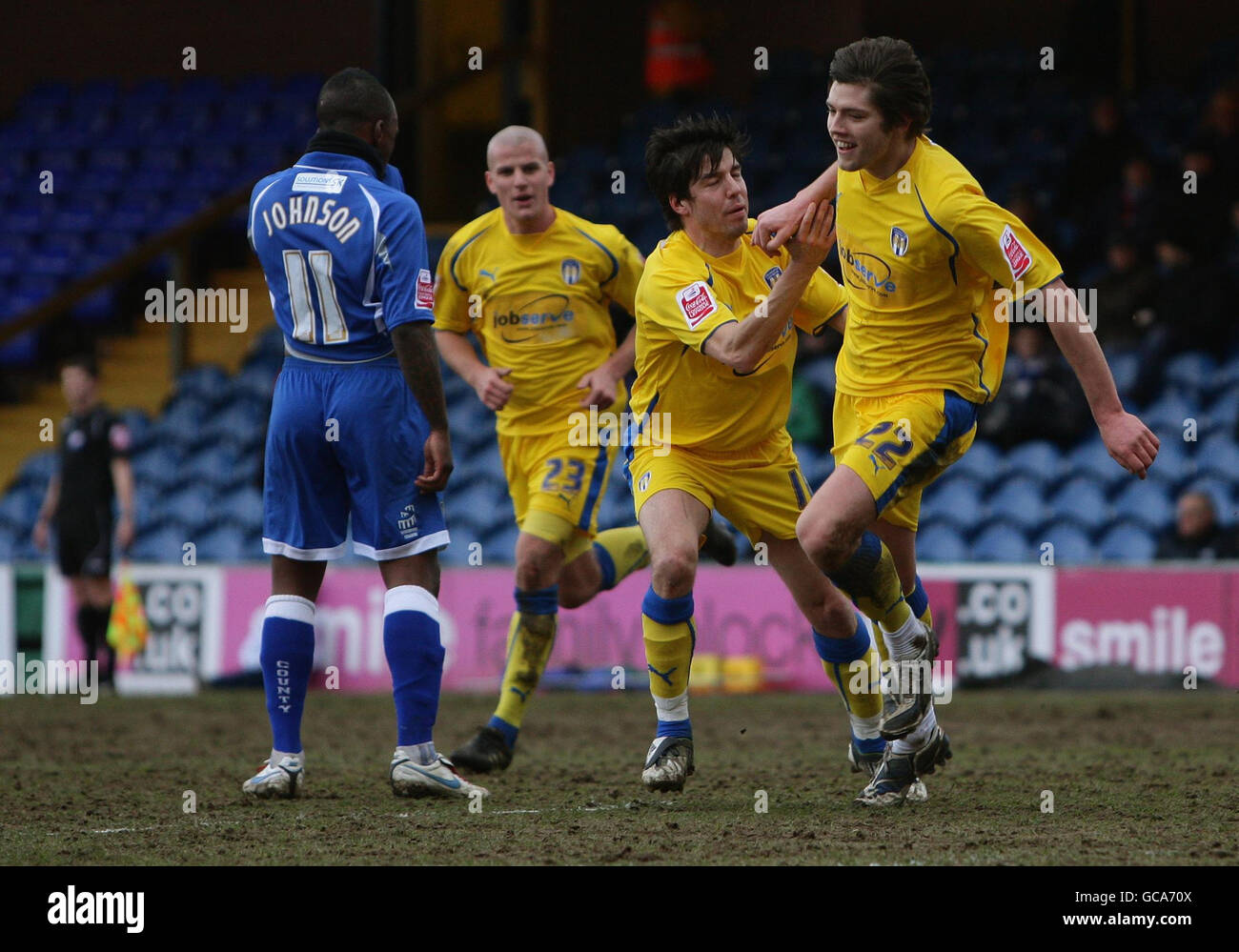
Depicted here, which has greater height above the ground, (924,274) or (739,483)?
(924,274)

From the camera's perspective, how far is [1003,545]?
1206cm

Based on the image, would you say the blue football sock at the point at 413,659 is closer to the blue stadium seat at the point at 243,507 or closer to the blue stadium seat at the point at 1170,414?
the blue stadium seat at the point at 1170,414

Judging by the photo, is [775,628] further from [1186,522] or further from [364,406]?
[364,406]

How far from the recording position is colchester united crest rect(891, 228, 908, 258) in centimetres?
532

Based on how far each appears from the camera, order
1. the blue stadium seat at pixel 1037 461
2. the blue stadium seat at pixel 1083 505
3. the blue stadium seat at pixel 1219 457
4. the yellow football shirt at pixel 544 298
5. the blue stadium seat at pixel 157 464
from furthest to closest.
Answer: the blue stadium seat at pixel 157 464
the blue stadium seat at pixel 1037 461
the blue stadium seat at pixel 1083 505
the blue stadium seat at pixel 1219 457
the yellow football shirt at pixel 544 298

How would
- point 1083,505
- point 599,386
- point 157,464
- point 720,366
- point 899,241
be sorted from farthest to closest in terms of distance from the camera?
point 157,464
point 1083,505
point 599,386
point 720,366
point 899,241

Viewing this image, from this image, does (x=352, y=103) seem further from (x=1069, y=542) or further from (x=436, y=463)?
(x=1069, y=542)

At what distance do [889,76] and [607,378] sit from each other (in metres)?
2.15

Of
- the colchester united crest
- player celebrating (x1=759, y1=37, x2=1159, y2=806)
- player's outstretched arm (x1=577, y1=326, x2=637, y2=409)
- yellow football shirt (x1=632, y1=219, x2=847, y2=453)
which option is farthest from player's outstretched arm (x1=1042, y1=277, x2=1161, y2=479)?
player's outstretched arm (x1=577, y1=326, x2=637, y2=409)

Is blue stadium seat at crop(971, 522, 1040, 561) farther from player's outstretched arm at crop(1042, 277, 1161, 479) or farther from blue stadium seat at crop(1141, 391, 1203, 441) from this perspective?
player's outstretched arm at crop(1042, 277, 1161, 479)

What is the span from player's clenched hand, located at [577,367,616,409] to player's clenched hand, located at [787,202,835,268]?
1798 millimetres

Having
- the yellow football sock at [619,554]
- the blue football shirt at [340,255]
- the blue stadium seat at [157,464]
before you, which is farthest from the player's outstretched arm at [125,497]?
the blue football shirt at [340,255]

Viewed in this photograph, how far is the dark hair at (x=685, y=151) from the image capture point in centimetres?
587

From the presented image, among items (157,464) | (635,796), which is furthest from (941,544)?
(157,464)
